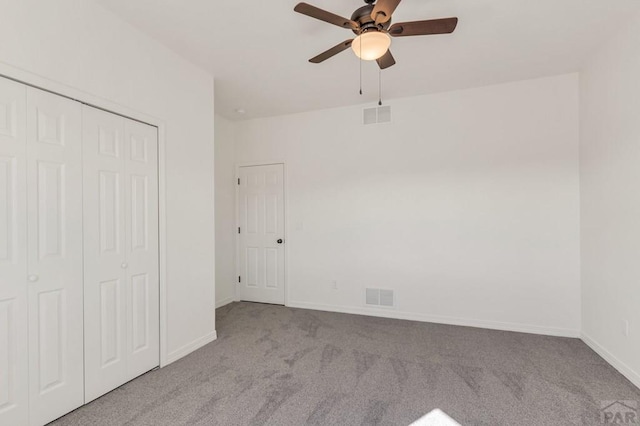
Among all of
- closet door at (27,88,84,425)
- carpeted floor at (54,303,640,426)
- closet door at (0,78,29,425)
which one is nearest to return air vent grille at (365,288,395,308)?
carpeted floor at (54,303,640,426)

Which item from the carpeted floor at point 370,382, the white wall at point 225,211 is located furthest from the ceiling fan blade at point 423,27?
the white wall at point 225,211

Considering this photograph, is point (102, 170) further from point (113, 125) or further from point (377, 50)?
point (377, 50)

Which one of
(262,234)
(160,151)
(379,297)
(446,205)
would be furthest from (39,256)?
(446,205)

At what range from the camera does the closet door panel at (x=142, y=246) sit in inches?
97.2

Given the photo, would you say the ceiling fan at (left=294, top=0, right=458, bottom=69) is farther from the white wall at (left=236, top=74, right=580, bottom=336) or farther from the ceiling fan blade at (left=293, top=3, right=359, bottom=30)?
the white wall at (left=236, top=74, right=580, bottom=336)

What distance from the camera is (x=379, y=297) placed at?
4082mm

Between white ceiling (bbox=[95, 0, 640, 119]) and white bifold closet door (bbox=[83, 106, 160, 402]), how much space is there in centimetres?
92

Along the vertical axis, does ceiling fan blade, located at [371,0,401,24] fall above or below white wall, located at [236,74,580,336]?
above

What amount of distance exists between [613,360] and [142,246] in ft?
13.5

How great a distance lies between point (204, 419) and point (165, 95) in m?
2.61

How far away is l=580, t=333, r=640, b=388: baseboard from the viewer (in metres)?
2.36

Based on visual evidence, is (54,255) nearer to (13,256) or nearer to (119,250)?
(13,256)

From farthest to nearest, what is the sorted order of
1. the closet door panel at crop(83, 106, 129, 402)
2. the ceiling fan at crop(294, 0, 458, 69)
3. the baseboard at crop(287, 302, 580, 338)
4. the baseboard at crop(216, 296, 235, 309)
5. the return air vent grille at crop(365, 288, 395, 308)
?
the baseboard at crop(216, 296, 235, 309)
the return air vent grille at crop(365, 288, 395, 308)
the baseboard at crop(287, 302, 580, 338)
the closet door panel at crop(83, 106, 129, 402)
the ceiling fan at crop(294, 0, 458, 69)

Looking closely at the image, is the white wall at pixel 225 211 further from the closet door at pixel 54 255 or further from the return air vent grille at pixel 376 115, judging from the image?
the closet door at pixel 54 255
